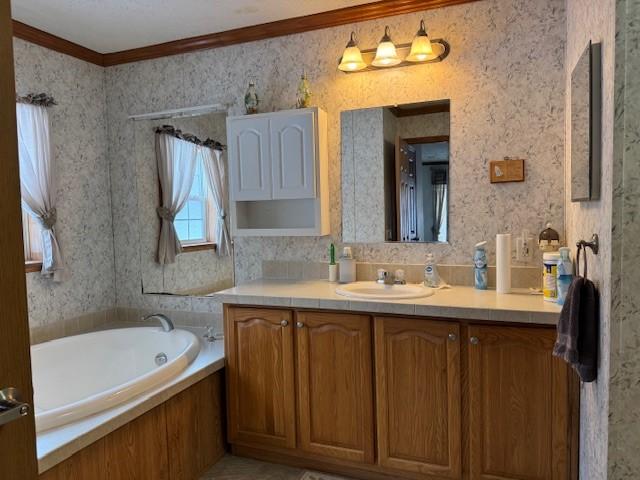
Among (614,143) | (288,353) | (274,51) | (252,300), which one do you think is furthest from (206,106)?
(614,143)

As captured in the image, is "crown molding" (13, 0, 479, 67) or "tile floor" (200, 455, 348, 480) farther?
"crown molding" (13, 0, 479, 67)

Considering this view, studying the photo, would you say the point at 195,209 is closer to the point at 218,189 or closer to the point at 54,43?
the point at 218,189

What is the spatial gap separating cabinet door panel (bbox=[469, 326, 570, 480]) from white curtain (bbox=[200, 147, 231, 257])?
1705 mm

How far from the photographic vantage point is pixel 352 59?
257 centimetres

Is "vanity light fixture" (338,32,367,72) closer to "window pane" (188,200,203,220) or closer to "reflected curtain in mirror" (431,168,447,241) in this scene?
"reflected curtain in mirror" (431,168,447,241)

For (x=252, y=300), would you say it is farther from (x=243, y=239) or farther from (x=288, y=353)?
(x=243, y=239)

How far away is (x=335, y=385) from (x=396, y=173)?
118 cm

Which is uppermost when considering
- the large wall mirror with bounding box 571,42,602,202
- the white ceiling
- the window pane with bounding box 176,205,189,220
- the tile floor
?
the white ceiling

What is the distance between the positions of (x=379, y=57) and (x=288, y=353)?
162 centimetres

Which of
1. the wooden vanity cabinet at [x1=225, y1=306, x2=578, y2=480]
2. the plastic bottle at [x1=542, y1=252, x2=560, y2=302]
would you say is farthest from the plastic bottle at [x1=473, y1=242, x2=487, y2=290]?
the wooden vanity cabinet at [x1=225, y1=306, x2=578, y2=480]

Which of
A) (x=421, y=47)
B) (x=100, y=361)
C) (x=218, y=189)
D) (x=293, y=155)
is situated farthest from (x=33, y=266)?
(x=421, y=47)

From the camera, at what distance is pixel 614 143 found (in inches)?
51.3

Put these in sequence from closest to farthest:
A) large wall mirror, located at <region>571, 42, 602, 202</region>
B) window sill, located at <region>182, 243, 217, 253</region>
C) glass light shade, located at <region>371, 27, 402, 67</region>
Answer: large wall mirror, located at <region>571, 42, 602, 202</region> → glass light shade, located at <region>371, 27, 402, 67</region> → window sill, located at <region>182, 243, 217, 253</region>

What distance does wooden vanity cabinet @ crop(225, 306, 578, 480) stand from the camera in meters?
1.97
